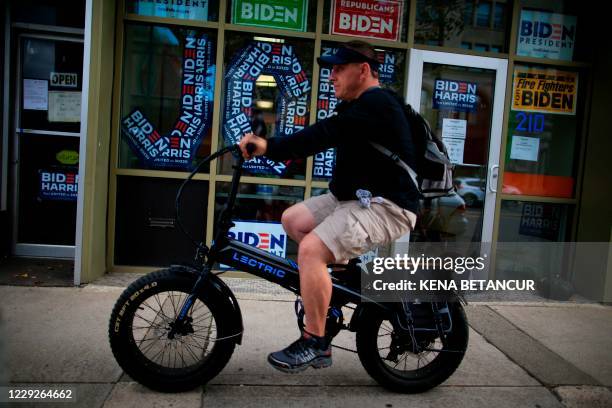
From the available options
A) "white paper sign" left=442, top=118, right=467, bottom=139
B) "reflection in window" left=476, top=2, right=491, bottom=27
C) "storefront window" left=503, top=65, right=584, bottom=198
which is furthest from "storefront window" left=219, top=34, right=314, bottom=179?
"storefront window" left=503, top=65, right=584, bottom=198

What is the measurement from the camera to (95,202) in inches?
188

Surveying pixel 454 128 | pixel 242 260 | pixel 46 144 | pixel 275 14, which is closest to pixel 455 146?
pixel 454 128

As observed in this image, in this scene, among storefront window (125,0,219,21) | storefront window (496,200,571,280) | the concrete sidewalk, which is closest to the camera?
the concrete sidewalk

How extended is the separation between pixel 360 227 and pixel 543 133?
4.09 metres

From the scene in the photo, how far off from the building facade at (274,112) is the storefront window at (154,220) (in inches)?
0.6

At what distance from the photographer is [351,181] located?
2820 mm

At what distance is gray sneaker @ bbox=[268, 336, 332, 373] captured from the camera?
8.92 feet

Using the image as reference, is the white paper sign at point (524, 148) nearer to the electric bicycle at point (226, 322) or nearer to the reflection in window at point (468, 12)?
the reflection in window at point (468, 12)

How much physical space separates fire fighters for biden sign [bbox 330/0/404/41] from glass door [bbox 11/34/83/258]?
2.90 metres

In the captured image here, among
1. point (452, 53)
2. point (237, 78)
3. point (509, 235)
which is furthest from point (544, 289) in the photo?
point (237, 78)

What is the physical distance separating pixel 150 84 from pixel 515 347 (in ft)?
13.9

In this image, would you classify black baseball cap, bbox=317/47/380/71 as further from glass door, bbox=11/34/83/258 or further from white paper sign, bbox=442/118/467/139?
glass door, bbox=11/34/83/258

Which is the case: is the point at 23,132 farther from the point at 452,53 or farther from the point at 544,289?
the point at 544,289

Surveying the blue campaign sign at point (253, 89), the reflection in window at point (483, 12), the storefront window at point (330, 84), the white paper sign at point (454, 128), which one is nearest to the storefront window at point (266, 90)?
the blue campaign sign at point (253, 89)
